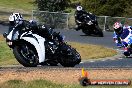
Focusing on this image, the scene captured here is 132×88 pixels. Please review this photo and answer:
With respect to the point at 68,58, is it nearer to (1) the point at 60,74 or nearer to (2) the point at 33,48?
(2) the point at 33,48

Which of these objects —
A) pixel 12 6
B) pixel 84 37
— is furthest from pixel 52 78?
pixel 12 6

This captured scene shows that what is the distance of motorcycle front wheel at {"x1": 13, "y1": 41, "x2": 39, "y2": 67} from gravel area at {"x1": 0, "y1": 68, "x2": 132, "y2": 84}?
1.57m

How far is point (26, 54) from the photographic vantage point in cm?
1484

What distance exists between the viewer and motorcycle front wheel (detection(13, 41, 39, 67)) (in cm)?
1476

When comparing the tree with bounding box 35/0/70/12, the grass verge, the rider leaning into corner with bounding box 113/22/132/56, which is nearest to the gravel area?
the rider leaning into corner with bounding box 113/22/132/56

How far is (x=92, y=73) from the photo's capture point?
13.1 meters

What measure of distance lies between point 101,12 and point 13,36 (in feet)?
95.0

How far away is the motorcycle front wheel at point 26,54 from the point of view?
1476 cm

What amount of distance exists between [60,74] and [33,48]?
2.37 m

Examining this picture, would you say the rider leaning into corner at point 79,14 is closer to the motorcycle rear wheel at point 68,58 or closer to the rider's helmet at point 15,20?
the motorcycle rear wheel at point 68,58

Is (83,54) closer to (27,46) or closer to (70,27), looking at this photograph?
(27,46)

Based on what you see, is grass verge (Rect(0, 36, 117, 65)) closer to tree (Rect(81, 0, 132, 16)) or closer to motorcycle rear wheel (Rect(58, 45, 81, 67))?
motorcycle rear wheel (Rect(58, 45, 81, 67))

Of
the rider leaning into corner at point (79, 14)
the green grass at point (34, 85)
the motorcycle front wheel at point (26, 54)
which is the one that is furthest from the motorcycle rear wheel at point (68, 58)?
the rider leaning into corner at point (79, 14)

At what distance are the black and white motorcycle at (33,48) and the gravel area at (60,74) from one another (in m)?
1.56
